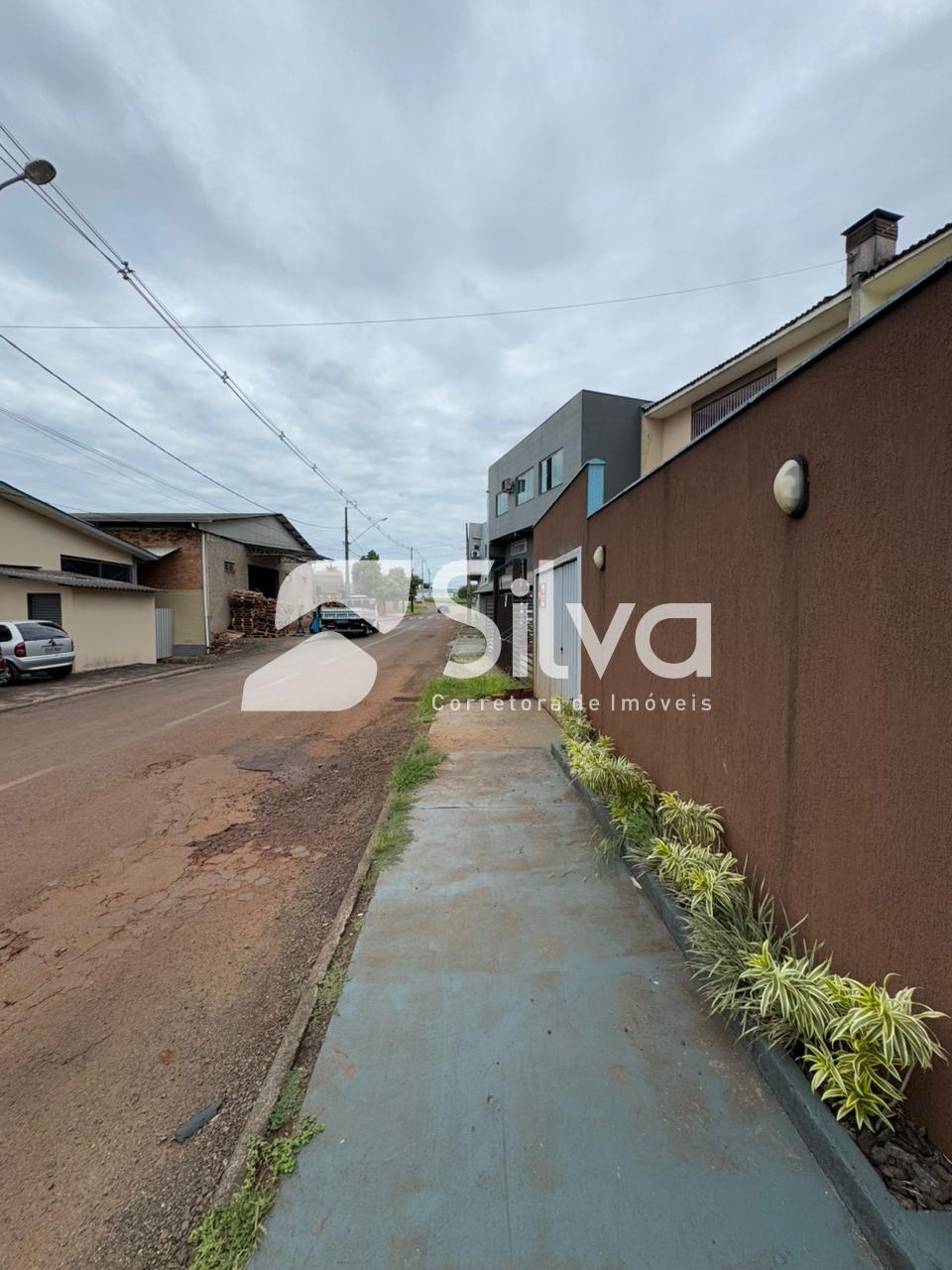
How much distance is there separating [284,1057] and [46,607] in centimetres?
1510

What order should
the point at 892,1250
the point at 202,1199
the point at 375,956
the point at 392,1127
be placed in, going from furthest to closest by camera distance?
the point at 375,956 → the point at 392,1127 → the point at 202,1199 → the point at 892,1250

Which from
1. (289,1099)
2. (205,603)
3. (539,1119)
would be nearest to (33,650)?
(205,603)

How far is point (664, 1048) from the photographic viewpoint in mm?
1982

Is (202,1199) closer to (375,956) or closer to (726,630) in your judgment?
(375,956)

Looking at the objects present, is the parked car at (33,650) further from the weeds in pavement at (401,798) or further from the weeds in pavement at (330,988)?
the weeds in pavement at (330,988)

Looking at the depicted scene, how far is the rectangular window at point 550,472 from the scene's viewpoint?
17391 millimetres

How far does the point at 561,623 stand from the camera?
7375 mm

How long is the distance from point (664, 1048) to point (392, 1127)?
3.34 feet

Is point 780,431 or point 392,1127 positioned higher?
point 780,431

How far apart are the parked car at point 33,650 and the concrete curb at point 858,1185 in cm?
1419

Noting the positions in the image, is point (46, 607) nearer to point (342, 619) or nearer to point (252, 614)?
point (252, 614)

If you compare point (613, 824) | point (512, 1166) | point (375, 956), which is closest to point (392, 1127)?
point (512, 1166)

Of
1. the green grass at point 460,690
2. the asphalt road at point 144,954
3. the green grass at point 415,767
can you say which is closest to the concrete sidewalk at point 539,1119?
the asphalt road at point 144,954

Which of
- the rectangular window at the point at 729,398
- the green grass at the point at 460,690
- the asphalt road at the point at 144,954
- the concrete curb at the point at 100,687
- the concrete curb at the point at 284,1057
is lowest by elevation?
the asphalt road at the point at 144,954
